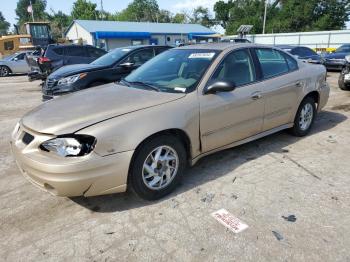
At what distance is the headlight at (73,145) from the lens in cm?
275

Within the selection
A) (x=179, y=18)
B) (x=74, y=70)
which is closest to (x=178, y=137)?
(x=74, y=70)

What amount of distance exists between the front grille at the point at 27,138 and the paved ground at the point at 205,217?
75cm

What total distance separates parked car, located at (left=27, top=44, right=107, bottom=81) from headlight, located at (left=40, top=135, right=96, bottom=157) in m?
9.47

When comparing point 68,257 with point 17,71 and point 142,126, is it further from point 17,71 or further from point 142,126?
point 17,71

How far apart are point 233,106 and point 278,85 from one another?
1.03 meters

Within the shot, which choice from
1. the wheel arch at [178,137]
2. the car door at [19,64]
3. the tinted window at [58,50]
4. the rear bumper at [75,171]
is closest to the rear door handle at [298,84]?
the wheel arch at [178,137]

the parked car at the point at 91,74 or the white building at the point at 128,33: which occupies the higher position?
the white building at the point at 128,33

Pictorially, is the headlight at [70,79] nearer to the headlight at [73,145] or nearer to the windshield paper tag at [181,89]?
the windshield paper tag at [181,89]

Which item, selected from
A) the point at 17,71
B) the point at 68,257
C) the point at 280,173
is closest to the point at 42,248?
the point at 68,257

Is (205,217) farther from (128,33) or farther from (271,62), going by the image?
(128,33)

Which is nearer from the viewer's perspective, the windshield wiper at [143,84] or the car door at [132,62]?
the windshield wiper at [143,84]

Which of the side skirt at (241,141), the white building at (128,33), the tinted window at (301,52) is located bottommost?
the side skirt at (241,141)

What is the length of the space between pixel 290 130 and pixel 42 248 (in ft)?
13.4

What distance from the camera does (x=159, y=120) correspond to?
3104 millimetres
